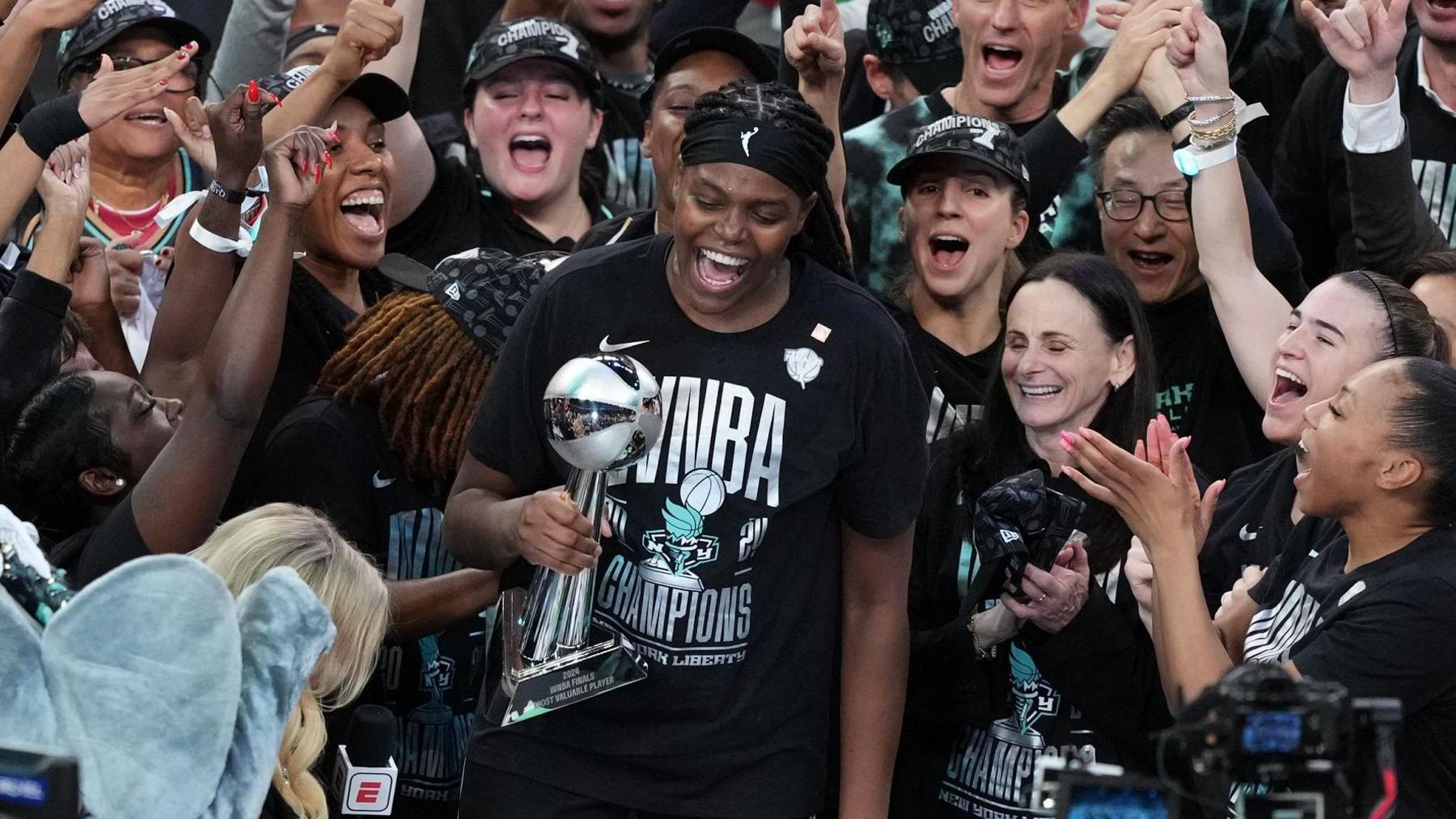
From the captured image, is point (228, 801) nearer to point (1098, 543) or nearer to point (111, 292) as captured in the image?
point (1098, 543)

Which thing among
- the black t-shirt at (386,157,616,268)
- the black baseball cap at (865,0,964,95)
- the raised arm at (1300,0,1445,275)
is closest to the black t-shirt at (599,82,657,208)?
the black t-shirt at (386,157,616,268)

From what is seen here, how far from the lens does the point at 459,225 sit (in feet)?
17.4

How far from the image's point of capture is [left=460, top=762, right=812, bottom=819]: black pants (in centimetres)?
340

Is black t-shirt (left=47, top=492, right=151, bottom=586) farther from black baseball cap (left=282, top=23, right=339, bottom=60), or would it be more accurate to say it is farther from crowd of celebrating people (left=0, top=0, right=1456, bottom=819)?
black baseball cap (left=282, top=23, right=339, bottom=60)

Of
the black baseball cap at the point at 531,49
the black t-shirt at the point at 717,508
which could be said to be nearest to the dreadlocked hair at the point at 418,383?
the black t-shirt at the point at 717,508

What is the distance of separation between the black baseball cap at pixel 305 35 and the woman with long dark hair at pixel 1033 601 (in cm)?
233

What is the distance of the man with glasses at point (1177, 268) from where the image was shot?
187 inches

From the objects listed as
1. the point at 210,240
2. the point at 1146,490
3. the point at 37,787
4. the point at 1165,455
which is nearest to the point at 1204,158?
the point at 1165,455

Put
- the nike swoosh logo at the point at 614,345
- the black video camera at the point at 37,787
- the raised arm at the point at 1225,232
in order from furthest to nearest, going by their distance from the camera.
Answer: the raised arm at the point at 1225,232 → the nike swoosh logo at the point at 614,345 → the black video camera at the point at 37,787

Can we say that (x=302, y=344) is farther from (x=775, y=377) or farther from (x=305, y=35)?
(x=305, y=35)

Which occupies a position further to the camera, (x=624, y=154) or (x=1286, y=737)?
(x=624, y=154)

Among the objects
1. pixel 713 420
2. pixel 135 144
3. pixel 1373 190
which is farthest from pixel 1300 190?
pixel 135 144

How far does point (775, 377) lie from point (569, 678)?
24.8 inches

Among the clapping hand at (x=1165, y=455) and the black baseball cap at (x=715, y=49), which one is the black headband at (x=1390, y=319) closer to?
the clapping hand at (x=1165, y=455)
